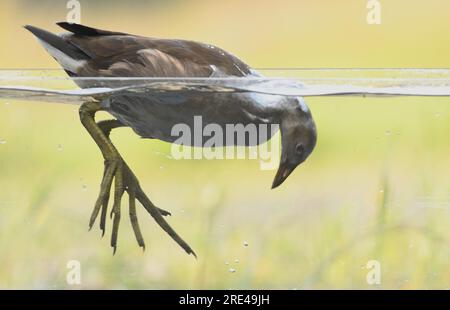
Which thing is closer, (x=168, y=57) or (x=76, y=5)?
(x=168, y=57)

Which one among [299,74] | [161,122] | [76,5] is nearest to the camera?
[161,122]

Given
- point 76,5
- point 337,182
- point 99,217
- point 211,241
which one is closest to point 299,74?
point 337,182

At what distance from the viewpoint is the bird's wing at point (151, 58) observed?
4.70ft

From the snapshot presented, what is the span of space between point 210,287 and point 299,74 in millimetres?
444

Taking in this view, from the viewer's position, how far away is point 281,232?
156 cm

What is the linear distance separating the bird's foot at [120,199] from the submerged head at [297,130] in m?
0.27

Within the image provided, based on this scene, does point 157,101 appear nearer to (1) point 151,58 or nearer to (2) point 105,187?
(1) point 151,58

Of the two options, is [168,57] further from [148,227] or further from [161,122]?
[148,227]

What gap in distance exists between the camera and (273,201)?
1.55 metres

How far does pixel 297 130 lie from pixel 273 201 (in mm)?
169

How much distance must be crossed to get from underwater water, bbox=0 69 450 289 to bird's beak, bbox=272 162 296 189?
34 millimetres

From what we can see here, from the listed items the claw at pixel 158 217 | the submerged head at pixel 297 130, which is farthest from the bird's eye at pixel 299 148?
the claw at pixel 158 217

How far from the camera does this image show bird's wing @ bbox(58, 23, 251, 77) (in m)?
1.43

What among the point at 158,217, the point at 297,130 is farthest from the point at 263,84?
the point at 158,217
